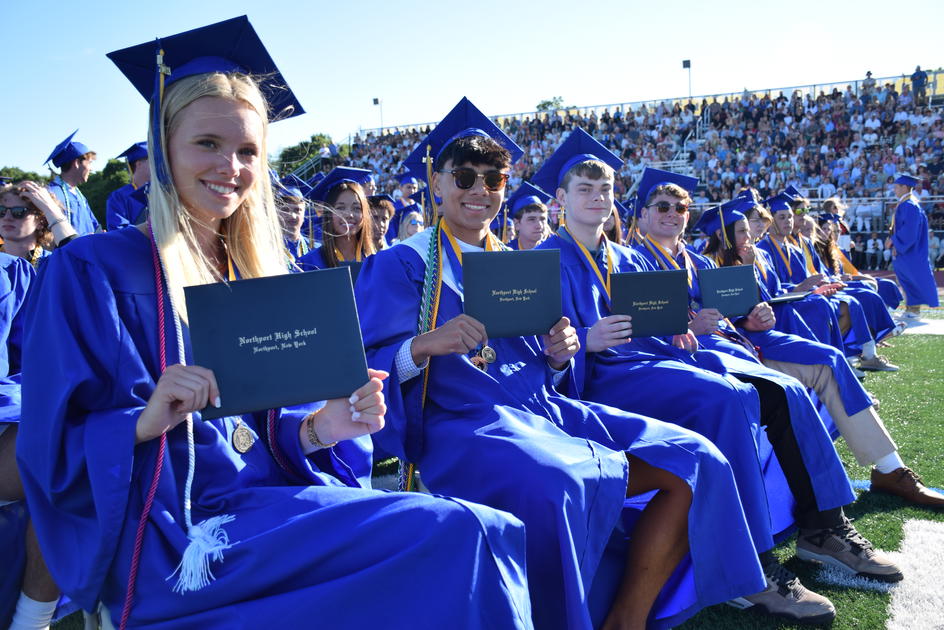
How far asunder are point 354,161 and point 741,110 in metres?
18.1

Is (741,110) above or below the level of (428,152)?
above

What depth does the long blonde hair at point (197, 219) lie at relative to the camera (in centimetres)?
198

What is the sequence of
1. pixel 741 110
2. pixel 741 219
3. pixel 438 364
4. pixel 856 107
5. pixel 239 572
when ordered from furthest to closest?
pixel 741 110 → pixel 856 107 → pixel 741 219 → pixel 438 364 → pixel 239 572

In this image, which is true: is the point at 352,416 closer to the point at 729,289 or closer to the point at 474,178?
the point at 474,178

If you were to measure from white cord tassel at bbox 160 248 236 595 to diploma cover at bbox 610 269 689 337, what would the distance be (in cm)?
223

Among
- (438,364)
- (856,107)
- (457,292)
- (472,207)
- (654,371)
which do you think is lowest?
(654,371)

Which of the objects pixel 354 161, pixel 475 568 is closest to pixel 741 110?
pixel 354 161

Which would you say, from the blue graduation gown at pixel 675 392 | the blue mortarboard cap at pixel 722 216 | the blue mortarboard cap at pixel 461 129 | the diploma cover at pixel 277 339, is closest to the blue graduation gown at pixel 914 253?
the blue mortarboard cap at pixel 722 216

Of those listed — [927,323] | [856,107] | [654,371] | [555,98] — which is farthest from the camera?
[555,98]

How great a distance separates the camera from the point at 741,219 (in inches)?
254

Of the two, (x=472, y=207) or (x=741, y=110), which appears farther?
(x=741, y=110)

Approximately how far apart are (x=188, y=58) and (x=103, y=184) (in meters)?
37.0

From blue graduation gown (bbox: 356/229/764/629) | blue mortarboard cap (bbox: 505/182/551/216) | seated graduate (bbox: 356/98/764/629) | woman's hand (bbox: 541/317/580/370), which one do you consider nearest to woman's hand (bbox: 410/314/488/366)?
seated graduate (bbox: 356/98/764/629)

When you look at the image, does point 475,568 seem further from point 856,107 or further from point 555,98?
point 555,98
